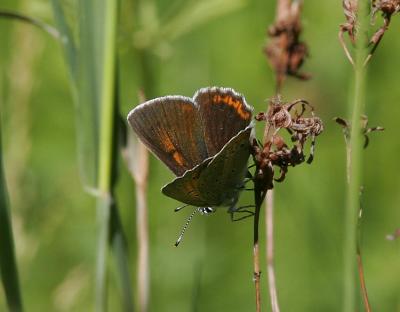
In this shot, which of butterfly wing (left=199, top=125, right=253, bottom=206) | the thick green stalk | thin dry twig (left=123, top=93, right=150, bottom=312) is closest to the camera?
the thick green stalk

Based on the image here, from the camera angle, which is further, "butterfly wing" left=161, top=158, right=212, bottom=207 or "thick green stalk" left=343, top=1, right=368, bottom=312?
"butterfly wing" left=161, top=158, right=212, bottom=207

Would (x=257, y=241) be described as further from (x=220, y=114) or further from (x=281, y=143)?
(x=220, y=114)

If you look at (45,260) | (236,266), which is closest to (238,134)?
(236,266)

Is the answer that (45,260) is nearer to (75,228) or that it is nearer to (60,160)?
(75,228)

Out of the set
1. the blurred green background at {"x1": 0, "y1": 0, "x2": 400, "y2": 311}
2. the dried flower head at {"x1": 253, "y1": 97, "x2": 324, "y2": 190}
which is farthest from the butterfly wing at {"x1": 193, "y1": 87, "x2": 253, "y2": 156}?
the blurred green background at {"x1": 0, "y1": 0, "x2": 400, "y2": 311}

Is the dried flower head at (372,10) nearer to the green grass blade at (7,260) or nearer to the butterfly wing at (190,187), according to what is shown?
the butterfly wing at (190,187)

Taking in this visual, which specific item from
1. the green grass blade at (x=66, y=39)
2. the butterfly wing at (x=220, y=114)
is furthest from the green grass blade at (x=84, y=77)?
the butterfly wing at (x=220, y=114)

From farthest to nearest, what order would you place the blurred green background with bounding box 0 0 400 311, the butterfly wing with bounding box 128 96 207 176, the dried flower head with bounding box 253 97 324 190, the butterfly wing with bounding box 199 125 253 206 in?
the blurred green background with bounding box 0 0 400 311, the butterfly wing with bounding box 128 96 207 176, the butterfly wing with bounding box 199 125 253 206, the dried flower head with bounding box 253 97 324 190

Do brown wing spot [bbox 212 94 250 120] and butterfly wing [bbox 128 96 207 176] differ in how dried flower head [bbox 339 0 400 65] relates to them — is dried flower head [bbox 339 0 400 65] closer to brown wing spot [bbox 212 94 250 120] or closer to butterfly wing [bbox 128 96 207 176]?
brown wing spot [bbox 212 94 250 120]
